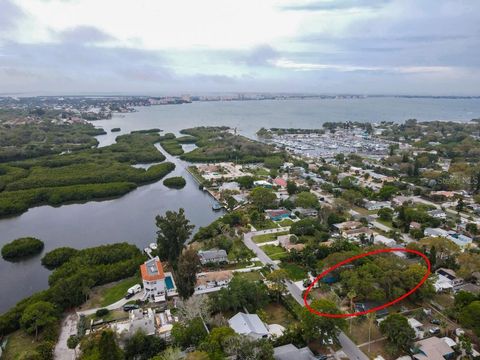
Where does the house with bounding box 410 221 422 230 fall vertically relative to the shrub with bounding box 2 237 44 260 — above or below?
above

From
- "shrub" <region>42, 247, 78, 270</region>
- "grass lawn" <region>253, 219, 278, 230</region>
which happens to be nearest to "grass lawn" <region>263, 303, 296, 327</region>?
"grass lawn" <region>253, 219, 278, 230</region>

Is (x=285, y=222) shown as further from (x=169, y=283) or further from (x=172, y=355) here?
(x=172, y=355)

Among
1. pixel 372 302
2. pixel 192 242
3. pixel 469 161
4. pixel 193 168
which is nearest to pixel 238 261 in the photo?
pixel 192 242

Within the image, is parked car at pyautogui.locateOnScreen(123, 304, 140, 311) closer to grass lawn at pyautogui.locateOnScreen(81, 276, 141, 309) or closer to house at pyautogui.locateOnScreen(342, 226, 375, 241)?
grass lawn at pyautogui.locateOnScreen(81, 276, 141, 309)

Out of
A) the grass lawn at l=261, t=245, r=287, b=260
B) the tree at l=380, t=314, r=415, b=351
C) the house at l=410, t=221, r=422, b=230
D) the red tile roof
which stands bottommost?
the grass lawn at l=261, t=245, r=287, b=260

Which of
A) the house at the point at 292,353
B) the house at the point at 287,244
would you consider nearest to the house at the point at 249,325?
the house at the point at 292,353

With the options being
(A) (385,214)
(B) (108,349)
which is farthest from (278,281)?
(A) (385,214)

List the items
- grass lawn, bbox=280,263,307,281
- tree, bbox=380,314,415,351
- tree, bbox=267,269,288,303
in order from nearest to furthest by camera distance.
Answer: tree, bbox=380,314,415,351
tree, bbox=267,269,288,303
grass lawn, bbox=280,263,307,281
